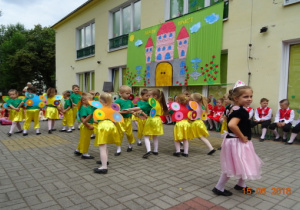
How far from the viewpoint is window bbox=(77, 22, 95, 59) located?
17.3m

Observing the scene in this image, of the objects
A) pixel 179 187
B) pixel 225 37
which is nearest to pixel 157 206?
pixel 179 187

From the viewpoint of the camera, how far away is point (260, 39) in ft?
25.2

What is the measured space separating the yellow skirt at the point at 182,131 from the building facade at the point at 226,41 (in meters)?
3.99

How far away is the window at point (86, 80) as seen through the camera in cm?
1770

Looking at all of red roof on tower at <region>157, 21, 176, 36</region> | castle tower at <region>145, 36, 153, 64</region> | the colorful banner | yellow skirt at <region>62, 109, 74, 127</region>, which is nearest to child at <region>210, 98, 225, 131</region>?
the colorful banner

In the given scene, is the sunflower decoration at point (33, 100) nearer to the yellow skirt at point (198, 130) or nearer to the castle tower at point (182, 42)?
the yellow skirt at point (198, 130)

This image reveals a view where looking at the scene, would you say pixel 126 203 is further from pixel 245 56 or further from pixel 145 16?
pixel 145 16

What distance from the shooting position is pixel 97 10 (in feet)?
53.1

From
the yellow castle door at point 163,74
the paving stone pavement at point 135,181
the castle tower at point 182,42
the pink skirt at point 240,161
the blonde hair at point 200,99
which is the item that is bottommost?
the paving stone pavement at point 135,181

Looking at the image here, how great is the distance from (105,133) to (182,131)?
1.87 m

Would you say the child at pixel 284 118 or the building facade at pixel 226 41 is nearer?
the child at pixel 284 118

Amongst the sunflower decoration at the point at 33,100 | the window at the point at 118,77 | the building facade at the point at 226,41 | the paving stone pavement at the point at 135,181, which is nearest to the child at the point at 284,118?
the building facade at the point at 226,41

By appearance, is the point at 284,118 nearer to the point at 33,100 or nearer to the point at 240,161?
the point at 240,161

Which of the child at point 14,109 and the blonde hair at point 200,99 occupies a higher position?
Result: the blonde hair at point 200,99
